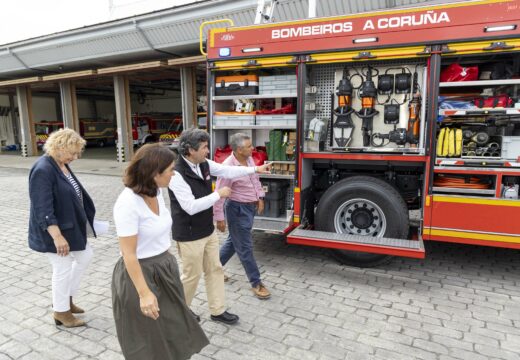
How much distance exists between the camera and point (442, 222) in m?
4.29

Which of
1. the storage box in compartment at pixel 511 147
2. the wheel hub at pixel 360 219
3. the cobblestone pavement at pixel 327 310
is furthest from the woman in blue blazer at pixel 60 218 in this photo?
the storage box in compartment at pixel 511 147

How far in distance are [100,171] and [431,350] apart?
1358 centimetres

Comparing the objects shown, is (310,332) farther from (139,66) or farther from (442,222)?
(139,66)

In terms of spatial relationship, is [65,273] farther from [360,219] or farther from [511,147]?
[511,147]

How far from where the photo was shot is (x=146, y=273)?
2256mm

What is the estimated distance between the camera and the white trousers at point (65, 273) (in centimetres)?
329

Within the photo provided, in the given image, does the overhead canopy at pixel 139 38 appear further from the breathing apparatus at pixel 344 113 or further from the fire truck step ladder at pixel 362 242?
the fire truck step ladder at pixel 362 242

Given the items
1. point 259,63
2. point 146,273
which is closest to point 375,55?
point 259,63

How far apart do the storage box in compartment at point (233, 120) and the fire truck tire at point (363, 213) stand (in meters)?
1.46

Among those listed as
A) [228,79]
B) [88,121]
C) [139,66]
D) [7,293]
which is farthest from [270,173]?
[88,121]

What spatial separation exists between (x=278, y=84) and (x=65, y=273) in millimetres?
3356

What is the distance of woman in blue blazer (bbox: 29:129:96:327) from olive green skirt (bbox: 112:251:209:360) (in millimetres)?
1191

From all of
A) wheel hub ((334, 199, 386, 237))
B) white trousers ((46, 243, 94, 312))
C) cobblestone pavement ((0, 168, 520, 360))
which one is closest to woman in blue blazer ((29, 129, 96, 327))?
white trousers ((46, 243, 94, 312))

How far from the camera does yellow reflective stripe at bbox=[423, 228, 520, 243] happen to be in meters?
4.06
